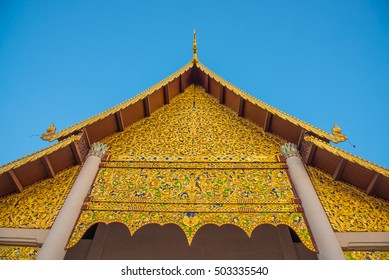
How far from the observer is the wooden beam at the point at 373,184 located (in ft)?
13.2

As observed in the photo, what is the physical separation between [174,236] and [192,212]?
1.77m

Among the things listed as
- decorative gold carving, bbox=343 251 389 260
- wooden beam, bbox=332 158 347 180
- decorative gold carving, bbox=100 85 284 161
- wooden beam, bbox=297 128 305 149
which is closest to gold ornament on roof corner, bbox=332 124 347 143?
wooden beam, bbox=332 158 347 180

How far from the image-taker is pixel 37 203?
14.1 feet

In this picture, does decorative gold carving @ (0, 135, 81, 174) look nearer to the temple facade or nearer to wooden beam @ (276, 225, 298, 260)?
the temple facade

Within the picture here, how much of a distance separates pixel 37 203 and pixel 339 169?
4.05 m

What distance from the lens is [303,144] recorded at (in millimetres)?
4879

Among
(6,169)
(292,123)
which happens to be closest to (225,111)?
(292,123)

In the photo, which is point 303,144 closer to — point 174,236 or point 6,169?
point 174,236

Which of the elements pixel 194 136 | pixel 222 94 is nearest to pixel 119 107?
pixel 194 136

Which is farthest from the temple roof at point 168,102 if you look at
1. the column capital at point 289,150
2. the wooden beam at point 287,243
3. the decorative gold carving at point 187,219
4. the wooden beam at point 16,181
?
the wooden beam at point 287,243

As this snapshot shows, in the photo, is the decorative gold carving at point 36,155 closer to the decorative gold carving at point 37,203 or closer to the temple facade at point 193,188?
the temple facade at point 193,188

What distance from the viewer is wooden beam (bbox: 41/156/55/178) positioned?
14.5ft

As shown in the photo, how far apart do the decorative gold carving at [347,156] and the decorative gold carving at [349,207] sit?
49cm

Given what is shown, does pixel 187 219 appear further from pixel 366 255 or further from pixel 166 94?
pixel 166 94
